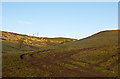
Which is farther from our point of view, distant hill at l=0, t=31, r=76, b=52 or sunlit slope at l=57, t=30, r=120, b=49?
distant hill at l=0, t=31, r=76, b=52

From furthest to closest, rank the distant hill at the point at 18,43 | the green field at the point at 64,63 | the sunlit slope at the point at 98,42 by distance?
the distant hill at the point at 18,43 → the sunlit slope at the point at 98,42 → the green field at the point at 64,63

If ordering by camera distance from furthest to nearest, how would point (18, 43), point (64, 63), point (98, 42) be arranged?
point (18, 43) < point (98, 42) < point (64, 63)

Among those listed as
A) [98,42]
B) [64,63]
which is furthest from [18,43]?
[64,63]

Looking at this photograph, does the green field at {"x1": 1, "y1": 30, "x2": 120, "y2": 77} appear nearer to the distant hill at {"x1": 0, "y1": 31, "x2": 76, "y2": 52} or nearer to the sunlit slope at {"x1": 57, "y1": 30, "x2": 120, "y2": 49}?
the distant hill at {"x1": 0, "y1": 31, "x2": 76, "y2": 52}

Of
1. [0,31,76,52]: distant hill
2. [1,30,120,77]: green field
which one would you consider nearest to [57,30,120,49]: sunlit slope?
[1,30,120,77]: green field

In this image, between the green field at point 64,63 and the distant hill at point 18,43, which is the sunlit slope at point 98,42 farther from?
the distant hill at point 18,43

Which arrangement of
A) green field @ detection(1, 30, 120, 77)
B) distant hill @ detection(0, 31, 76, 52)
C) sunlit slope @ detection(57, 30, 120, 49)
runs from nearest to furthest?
green field @ detection(1, 30, 120, 77)
sunlit slope @ detection(57, 30, 120, 49)
distant hill @ detection(0, 31, 76, 52)

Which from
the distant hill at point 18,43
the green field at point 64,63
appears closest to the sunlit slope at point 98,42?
the green field at point 64,63

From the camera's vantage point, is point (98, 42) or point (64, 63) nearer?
point (64, 63)

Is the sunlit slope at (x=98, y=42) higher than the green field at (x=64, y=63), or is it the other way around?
the sunlit slope at (x=98, y=42)

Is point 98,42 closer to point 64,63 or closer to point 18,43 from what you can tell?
point 64,63

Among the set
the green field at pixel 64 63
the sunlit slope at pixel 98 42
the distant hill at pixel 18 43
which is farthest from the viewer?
the distant hill at pixel 18 43

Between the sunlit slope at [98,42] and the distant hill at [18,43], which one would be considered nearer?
the sunlit slope at [98,42]

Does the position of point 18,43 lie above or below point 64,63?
above
